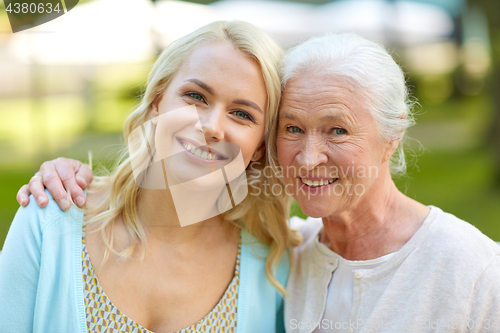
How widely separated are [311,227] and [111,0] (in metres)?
4.35

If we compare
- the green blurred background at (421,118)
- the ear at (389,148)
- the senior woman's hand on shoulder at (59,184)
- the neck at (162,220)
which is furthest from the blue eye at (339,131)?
the green blurred background at (421,118)

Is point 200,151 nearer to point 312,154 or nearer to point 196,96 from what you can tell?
point 196,96

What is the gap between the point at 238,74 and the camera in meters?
2.07

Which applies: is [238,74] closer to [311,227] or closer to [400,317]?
[311,227]

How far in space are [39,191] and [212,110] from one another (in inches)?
37.4

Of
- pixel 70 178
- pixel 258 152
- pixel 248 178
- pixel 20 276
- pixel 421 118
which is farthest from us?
pixel 421 118

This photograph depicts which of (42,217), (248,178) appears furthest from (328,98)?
(42,217)

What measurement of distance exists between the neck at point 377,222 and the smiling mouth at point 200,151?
72 centimetres

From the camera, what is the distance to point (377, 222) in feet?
7.31

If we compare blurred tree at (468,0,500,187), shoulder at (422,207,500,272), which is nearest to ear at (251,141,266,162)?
shoulder at (422,207,500,272)

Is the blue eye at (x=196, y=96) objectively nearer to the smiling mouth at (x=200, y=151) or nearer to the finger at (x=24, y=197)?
the smiling mouth at (x=200, y=151)

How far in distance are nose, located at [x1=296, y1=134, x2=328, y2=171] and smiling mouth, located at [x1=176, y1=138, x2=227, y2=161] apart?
43 centimetres

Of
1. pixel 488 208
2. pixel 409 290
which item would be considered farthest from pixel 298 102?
pixel 488 208

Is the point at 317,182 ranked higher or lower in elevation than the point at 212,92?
lower
